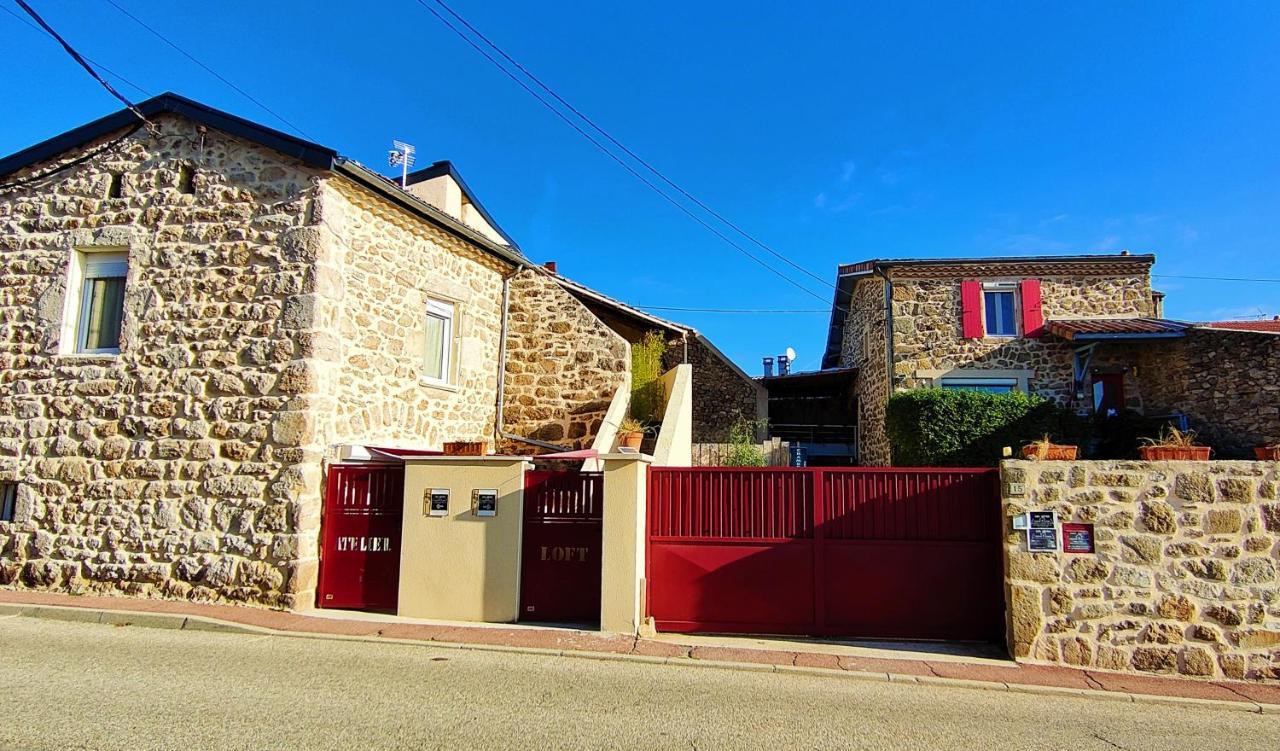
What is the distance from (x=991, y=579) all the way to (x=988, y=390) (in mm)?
10474

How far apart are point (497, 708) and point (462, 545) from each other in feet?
8.56

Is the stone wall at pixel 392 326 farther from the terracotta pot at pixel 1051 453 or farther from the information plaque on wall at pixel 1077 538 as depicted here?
the information plaque on wall at pixel 1077 538

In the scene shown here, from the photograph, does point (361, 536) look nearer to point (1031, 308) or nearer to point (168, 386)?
point (168, 386)

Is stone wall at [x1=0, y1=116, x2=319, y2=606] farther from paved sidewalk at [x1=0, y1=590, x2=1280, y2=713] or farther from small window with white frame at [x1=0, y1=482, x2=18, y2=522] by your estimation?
paved sidewalk at [x1=0, y1=590, x2=1280, y2=713]

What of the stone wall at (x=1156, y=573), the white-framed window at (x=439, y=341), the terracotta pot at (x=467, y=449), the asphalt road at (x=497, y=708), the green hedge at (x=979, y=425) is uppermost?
the white-framed window at (x=439, y=341)

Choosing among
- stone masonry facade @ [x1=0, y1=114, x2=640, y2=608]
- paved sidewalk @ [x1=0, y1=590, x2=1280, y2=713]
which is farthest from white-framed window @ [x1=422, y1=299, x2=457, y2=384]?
paved sidewalk @ [x1=0, y1=590, x2=1280, y2=713]

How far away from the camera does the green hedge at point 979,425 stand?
1431 cm

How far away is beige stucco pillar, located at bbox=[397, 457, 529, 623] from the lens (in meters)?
7.06

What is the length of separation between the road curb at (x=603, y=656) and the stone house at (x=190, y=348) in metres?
0.64

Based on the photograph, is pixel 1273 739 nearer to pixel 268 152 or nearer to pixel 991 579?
pixel 991 579

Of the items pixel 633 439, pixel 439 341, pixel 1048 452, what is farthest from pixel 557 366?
pixel 1048 452

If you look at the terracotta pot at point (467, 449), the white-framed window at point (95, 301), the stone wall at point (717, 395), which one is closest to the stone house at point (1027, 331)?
the stone wall at point (717, 395)

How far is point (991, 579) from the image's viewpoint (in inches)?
258

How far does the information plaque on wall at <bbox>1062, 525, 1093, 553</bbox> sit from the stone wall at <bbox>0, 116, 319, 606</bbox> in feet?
23.9
